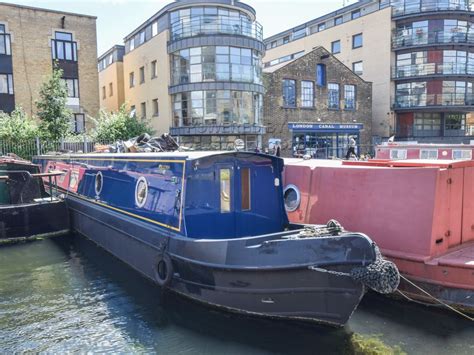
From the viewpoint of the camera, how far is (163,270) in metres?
7.05

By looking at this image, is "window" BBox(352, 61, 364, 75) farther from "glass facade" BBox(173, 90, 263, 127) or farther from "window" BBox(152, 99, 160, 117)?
"window" BBox(152, 99, 160, 117)

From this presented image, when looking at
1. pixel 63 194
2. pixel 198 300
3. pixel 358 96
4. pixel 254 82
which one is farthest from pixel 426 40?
pixel 198 300

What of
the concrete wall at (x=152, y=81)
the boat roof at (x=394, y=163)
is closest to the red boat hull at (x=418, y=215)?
the boat roof at (x=394, y=163)

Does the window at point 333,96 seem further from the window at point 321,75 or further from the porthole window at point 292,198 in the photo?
the porthole window at point 292,198

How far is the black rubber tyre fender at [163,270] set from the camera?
6.85 meters

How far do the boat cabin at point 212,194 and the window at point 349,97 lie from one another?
1001 inches

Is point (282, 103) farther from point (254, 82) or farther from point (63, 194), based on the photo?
point (63, 194)

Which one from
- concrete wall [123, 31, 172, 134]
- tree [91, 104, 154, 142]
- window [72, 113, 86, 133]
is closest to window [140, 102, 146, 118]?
concrete wall [123, 31, 172, 134]

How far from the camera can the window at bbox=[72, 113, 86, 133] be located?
2617cm

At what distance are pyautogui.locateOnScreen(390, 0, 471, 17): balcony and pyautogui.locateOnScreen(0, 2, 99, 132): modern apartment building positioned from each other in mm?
22207

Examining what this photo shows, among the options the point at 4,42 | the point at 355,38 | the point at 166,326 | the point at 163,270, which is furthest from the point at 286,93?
the point at 166,326

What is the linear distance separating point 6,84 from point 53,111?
257 inches

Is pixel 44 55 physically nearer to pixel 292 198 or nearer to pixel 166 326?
pixel 292 198

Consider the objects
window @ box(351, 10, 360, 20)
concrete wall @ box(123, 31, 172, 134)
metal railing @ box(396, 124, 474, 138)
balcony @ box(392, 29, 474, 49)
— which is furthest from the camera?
window @ box(351, 10, 360, 20)
